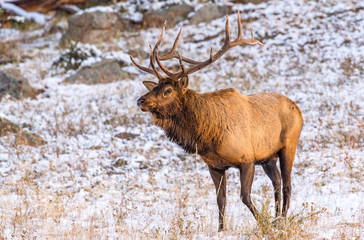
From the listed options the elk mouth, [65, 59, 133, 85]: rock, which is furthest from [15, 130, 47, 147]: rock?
the elk mouth

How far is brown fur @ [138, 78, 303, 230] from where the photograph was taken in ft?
17.2

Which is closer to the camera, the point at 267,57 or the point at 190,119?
the point at 190,119

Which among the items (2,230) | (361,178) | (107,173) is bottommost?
(107,173)

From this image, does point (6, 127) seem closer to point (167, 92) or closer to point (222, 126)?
point (167, 92)

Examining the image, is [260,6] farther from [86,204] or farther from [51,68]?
[86,204]

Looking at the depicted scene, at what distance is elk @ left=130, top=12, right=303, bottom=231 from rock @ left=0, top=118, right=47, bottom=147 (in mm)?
4763

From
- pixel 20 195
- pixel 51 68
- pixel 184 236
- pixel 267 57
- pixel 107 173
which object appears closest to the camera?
pixel 184 236

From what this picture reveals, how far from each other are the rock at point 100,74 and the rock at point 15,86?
1325 millimetres

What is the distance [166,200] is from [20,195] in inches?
87.9

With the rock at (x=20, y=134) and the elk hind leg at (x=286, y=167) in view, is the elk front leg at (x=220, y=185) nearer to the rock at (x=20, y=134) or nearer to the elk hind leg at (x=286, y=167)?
the elk hind leg at (x=286, y=167)

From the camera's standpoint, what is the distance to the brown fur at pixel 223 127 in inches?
207

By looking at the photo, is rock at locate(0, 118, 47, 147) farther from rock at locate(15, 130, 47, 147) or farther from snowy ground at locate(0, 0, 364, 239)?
snowy ground at locate(0, 0, 364, 239)

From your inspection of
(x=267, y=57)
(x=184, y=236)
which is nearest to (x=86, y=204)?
(x=184, y=236)

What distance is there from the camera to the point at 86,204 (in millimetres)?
6754
